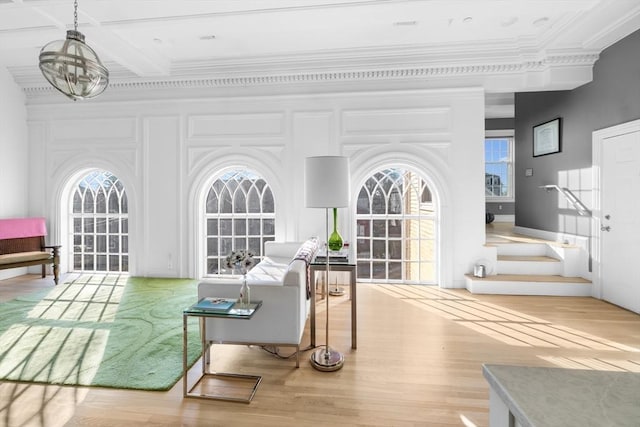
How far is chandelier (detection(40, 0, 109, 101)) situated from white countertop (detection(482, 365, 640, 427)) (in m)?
2.95

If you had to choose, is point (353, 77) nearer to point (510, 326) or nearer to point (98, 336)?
point (510, 326)

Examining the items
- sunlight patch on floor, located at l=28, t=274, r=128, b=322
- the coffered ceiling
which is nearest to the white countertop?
the coffered ceiling

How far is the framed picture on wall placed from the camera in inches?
201

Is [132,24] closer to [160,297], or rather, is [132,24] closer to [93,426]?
[160,297]

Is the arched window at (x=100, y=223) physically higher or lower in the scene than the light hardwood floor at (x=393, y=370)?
higher

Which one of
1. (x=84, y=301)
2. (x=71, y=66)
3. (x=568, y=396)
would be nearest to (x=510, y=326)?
(x=568, y=396)

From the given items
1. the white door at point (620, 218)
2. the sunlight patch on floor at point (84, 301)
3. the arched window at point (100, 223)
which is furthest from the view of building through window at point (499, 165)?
the sunlight patch on floor at point (84, 301)

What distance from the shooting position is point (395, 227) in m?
5.23

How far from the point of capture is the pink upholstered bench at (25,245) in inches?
191

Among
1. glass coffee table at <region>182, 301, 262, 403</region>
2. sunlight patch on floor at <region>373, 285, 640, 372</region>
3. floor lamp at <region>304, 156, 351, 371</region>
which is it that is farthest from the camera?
sunlight patch on floor at <region>373, 285, 640, 372</region>

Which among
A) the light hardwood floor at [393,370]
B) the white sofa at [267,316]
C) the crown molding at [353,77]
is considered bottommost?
the light hardwood floor at [393,370]

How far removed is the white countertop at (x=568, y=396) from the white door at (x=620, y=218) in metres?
4.21

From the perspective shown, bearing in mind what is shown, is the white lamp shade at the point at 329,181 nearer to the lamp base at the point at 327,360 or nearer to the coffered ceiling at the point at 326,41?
the lamp base at the point at 327,360

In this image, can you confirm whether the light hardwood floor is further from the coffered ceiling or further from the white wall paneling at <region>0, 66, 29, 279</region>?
the white wall paneling at <region>0, 66, 29, 279</region>
